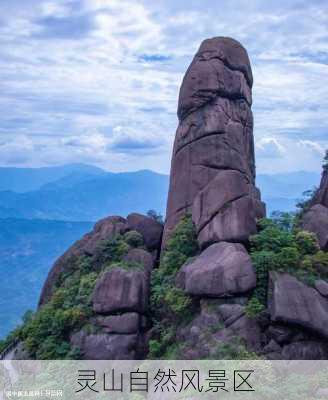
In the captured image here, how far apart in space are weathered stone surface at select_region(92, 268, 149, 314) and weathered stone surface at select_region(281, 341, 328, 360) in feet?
21.0

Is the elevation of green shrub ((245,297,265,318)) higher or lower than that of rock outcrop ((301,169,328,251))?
lower

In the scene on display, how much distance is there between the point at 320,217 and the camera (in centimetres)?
2330

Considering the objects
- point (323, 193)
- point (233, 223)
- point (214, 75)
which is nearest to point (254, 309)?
point (233, 223)

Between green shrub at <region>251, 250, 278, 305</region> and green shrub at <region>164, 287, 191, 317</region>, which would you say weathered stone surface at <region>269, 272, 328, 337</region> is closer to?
green shrub at <region>251, 250, 278, 305</region>

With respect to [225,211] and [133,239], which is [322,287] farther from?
[133,239]

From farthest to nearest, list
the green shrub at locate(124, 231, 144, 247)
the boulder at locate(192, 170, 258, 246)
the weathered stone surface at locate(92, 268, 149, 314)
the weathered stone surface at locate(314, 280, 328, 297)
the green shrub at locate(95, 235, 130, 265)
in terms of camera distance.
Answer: the green shrub at locate(124, 231, 144, 247), the green shrub at locate(95, 235, 130, 265), the weathered stone surface at locate(92, 268, 149, 314), the boulder at locate(192, 170, 258, 246), the weathered stone surface at locate(314, 280, 328, 297)

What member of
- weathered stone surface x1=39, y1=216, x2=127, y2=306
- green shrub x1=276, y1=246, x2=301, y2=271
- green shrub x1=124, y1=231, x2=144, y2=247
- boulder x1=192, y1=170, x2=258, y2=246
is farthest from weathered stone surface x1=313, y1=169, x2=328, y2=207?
weathered stone surface x1=39, y1=216, x2=127, y2=306

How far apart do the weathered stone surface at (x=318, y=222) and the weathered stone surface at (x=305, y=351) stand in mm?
4533

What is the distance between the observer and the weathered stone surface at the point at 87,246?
27875mm

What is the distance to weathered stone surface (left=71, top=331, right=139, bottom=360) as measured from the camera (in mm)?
22125

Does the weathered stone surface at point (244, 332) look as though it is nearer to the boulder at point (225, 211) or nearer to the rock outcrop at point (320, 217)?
the boulder at point (225, 211)

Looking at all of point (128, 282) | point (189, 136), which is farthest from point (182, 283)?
point (189, 136)

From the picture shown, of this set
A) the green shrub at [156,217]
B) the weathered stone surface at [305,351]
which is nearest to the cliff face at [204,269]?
the weathered stone surface at [305,351]

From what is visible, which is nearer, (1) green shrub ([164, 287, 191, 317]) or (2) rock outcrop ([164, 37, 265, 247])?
(1) green shrub ([164, 287, 191, 317])
